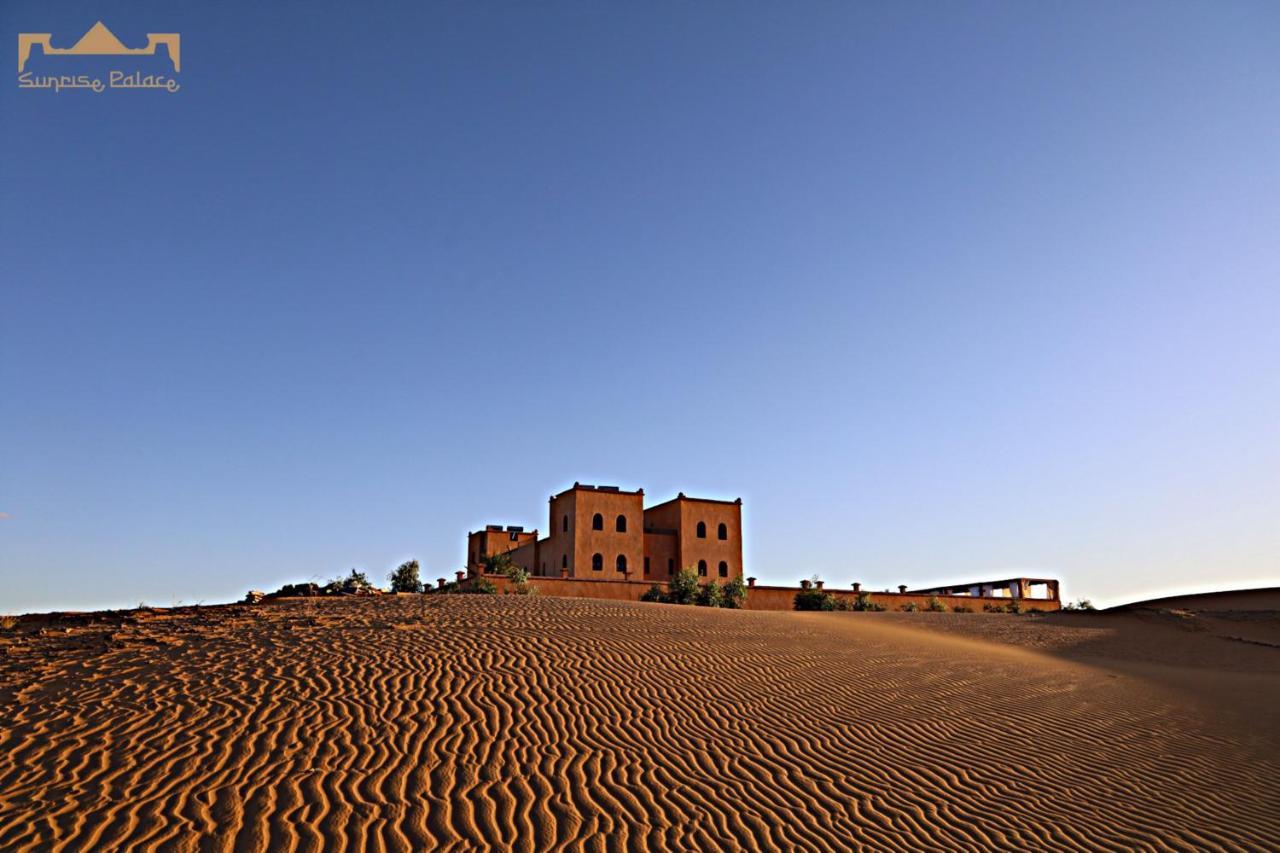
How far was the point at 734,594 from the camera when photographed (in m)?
38.2

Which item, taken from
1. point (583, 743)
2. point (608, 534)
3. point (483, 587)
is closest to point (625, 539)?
point (608, 534)

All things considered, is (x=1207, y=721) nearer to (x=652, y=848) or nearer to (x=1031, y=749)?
(x=1031, y=749)

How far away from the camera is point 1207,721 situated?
46.2 ft

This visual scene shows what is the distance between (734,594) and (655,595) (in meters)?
3.54

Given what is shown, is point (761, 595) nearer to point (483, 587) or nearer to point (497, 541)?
point (483, 587)

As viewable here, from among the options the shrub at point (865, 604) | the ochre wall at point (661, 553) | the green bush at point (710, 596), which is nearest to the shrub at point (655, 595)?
the green bush at point (710, 596)

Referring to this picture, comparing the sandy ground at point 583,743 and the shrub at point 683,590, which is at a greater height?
the shrub at point 683,590

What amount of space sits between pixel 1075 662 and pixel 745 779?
46.6ft

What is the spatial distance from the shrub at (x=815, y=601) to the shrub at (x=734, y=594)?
105 inches

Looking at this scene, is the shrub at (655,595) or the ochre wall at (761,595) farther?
the shrub at (655,595)

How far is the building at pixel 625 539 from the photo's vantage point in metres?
46.2

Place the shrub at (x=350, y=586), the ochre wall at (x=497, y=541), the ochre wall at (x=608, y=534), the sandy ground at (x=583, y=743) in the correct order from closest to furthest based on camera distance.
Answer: the sandy ground at (x=583, y=743)
the shrub at (x=350, y=586)
the ochre wall at (x=608, y=534)
the ochre wall at (x=497, y=541)

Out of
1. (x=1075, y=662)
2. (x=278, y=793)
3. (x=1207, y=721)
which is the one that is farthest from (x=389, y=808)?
(x=1075, y=662)

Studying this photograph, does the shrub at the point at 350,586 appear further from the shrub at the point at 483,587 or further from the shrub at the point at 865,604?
the shrub at the point at 865,604
